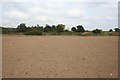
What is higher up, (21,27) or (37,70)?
(21,27)

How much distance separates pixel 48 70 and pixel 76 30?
158ft

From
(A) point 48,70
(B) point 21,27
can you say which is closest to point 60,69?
(A) point 48,70

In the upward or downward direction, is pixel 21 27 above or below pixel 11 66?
above

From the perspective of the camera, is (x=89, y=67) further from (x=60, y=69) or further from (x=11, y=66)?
(x=11, y=66)

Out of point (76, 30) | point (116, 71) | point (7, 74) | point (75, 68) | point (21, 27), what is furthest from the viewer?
point (76, 30)

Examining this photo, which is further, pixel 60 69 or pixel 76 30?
pixel 76 30

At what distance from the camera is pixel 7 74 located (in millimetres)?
7273

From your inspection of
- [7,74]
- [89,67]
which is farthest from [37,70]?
[89,67]

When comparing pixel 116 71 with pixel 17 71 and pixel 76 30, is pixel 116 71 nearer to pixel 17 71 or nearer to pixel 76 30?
pixel 17 71

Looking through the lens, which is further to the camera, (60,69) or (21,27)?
(21,27)

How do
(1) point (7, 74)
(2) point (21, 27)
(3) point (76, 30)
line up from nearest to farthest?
(1) point (7, 74) → (2) point (21, 27) → (3) point (76, 30)

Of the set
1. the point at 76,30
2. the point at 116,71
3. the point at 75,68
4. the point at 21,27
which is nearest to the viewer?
the point at 116,71

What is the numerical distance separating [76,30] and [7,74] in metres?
48.8

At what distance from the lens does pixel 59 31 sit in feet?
186
